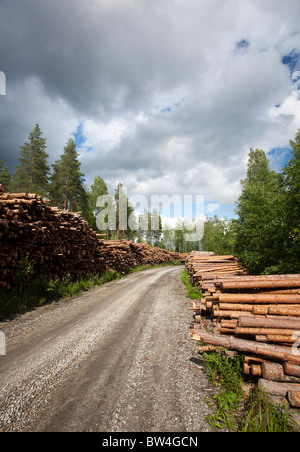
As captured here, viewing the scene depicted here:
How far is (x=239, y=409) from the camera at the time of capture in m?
2.77

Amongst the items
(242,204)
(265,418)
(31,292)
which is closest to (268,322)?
(265,418)

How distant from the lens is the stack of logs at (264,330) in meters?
2.90

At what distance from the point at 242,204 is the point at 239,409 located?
1337 centimetres

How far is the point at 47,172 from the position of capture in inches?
1224

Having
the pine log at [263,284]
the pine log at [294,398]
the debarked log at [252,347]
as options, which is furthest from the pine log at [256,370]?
the pine log at [263,284]

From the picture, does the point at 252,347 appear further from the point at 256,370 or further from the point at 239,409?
the point at 239,409

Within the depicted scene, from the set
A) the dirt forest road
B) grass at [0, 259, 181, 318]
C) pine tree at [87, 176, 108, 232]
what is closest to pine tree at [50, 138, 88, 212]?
pine tree at [87, 176, 108, 232]

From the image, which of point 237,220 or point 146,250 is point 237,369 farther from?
point 146,250

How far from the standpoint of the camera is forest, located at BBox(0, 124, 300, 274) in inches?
292

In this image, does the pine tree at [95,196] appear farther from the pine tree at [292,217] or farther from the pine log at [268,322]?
the pine log at [268,322]

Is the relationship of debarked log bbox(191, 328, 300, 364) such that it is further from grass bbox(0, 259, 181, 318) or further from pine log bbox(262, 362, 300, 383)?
grass bbox(0, 259, 181, 318)
